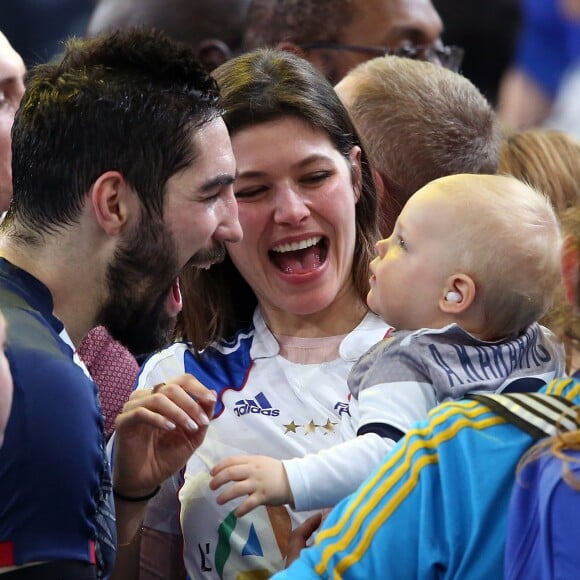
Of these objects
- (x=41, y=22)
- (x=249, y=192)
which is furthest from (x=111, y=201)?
(x=41, y=22)

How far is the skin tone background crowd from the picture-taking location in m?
2.05

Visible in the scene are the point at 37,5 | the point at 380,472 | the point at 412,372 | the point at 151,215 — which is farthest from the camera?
the point at 37,5

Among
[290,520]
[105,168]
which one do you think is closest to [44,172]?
[105,168]

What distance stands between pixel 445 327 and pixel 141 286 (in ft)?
1.86

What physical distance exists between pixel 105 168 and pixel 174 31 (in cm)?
247

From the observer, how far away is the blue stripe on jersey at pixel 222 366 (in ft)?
7.57

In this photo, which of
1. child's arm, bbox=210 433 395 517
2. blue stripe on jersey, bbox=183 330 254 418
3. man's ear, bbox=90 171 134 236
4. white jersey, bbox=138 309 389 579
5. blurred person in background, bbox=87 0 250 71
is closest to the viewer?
child's arm, bbox=210 433 395 517

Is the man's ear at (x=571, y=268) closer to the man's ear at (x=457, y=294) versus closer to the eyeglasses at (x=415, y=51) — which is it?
the man's ear at (x=457, y=294)

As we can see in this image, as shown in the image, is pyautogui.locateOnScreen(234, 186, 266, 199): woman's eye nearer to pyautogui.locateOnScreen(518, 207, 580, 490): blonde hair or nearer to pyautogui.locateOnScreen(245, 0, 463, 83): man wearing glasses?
pyautogui.locateOnScreen(518, 207, 580, 490): blonde hair

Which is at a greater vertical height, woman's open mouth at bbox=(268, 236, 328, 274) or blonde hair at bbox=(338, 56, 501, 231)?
blonde hair at bbox=(338, 56, 501, 231)

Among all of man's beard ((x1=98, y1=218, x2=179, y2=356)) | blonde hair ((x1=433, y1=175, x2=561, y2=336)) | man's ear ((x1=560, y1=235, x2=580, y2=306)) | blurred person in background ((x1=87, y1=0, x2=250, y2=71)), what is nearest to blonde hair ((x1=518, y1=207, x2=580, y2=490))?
man's ear ((x1=560, y1=235, x2=580, y2=306))

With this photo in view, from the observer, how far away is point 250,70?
239 cm

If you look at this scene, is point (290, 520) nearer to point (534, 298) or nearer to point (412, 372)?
point (412, 372)

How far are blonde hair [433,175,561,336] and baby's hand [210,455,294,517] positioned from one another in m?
0.44
